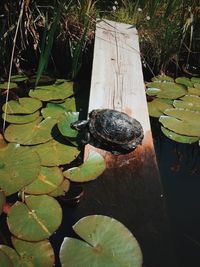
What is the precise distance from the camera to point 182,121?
276 centimetres

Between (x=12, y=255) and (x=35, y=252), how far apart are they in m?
0.10

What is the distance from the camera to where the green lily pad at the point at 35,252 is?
1672 millimetres

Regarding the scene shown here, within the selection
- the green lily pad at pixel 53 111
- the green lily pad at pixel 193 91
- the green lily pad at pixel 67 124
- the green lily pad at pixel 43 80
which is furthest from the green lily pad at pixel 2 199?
the green lily pad at pixel 193 91

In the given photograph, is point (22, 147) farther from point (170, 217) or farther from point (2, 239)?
point (170, 217)

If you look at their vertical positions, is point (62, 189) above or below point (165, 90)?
below

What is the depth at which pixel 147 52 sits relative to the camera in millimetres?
3480

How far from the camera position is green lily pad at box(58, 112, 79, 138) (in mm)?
2456

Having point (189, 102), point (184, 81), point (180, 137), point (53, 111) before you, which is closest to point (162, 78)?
point (184, 81)

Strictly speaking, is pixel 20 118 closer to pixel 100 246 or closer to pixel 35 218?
pixel 35 218

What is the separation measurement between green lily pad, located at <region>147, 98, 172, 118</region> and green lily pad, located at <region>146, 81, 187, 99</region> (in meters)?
0.05

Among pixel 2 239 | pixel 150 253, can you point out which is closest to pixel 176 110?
pixel 150 253

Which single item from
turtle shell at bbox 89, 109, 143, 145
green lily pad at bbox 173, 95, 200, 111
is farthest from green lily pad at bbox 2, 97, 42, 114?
green lily pad at bbox 173, 95, 200, 111

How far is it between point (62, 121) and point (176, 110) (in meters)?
0.86

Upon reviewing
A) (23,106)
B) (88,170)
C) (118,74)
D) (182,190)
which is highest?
(118,74)
